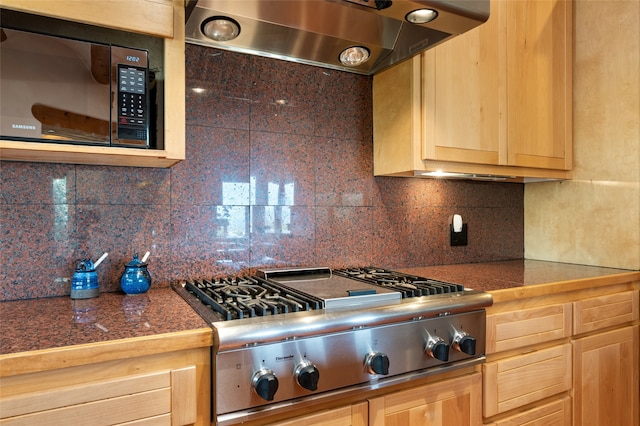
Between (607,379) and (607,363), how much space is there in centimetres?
7

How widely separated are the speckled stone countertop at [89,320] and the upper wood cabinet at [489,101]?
3.53ft

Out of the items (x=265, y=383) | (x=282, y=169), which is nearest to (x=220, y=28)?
(x=282, y=169)

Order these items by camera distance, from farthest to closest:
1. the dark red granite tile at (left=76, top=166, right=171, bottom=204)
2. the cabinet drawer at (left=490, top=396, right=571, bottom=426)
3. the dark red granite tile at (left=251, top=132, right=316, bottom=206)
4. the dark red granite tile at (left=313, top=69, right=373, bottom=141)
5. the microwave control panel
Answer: the dark red granite tile at (left=313, top=69, right=373, bottom=141) → the dark red granite tile at (left=251, top=132, right=316, bottom=206) → the cabinet drawer at (left=490, top=396, right=571, bottom=426) → the dark red granite tile at (left=76, top=166, right=171, bottom=204) → the microwave control panel

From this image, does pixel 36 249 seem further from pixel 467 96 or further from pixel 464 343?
pixel 467 96

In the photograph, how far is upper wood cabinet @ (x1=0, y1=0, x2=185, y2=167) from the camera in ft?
3.49

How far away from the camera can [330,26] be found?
4.76ft

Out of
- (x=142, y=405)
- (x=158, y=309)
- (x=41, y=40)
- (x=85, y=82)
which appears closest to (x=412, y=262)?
(x=158, y=309)

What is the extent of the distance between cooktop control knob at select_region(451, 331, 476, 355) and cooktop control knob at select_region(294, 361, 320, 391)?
1.68 feet

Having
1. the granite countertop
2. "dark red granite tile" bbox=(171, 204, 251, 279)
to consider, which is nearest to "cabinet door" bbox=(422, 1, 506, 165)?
the granite countertop

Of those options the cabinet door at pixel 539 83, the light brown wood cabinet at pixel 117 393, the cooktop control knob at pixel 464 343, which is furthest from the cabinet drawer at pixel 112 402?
the cabinet door at pixel 539 83

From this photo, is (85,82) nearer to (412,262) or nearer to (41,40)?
(41,40)

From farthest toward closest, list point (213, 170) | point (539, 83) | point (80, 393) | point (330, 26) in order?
point (539, 83), point (213, 170), point (330, 26), point (80, 393)

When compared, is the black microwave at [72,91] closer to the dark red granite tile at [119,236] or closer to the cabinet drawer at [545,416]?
the dark red granite tile at [119,236]

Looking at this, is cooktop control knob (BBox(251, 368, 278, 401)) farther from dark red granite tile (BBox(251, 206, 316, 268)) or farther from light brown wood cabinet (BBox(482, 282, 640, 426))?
light brown wood cabinet (BBox(482, 282, 640, 426))
